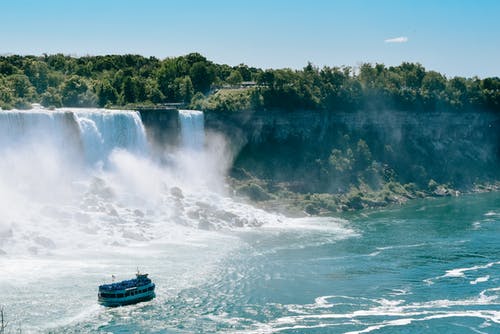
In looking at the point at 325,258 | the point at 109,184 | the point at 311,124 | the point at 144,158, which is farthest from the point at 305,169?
the point at 325,258

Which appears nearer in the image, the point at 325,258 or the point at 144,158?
the point at 325,258

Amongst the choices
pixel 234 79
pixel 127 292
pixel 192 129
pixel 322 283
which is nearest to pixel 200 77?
pixel 234 79

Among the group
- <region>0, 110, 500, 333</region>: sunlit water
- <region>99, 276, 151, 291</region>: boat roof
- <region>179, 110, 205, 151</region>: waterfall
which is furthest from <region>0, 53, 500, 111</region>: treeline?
<region>99, 276, 151, 291</region>: boat roof

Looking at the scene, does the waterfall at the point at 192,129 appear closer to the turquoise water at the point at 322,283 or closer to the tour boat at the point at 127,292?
the turquoise water at the point at 322,283

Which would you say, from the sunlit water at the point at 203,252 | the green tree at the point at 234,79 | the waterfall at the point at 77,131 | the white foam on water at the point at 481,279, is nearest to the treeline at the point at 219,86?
the green tree at the point at 234,79

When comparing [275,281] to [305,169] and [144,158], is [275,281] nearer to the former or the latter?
[144,158]

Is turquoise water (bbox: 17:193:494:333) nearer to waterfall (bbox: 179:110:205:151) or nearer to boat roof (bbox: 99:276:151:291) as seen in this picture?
boat roof (bbox: 99:276:151:291)

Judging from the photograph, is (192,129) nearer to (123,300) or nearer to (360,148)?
(360,148)
